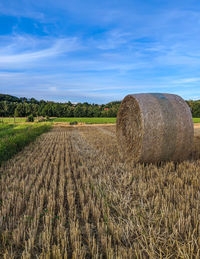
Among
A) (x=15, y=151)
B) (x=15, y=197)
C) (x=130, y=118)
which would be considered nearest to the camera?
(x=15, y=197)

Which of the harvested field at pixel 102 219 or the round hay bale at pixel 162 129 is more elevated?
the round hay bale at pixel 162 129

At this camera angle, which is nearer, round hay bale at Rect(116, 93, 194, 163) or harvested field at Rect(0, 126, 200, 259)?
harvested field at Rect(0, 126, 200, 259)

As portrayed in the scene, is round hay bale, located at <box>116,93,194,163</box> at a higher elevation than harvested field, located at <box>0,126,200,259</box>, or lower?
higher

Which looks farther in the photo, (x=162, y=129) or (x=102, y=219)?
(x=162, y=129)

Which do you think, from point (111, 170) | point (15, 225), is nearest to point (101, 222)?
point (15, 225)

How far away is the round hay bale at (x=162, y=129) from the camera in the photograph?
5195 millimetres

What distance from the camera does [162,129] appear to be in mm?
5156

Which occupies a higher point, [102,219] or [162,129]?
[162,129]

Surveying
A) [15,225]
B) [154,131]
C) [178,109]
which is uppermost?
[178,109]

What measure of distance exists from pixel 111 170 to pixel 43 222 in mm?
2747

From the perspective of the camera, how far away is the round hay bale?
17.0ft

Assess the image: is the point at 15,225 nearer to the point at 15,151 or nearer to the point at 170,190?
the point at 170,190

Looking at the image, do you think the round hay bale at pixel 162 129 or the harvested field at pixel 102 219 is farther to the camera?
the round hay bale at pixel 162 129

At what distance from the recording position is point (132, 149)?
607cm
